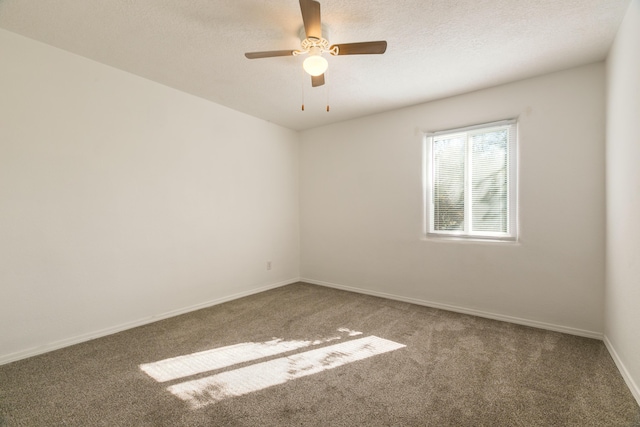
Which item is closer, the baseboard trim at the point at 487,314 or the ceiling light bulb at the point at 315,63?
the ceiling light bulb at the point at 315,63

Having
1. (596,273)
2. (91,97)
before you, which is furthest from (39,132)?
(596,273)

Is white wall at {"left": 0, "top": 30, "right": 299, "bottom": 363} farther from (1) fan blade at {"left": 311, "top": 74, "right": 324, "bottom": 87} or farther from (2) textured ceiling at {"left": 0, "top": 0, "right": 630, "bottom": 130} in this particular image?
(1) fan blade at {"left": 311, "top": 74, "right": 324, "bottom": 87}

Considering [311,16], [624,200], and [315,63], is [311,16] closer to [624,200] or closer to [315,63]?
[315,63]

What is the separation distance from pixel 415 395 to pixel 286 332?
1361 mm

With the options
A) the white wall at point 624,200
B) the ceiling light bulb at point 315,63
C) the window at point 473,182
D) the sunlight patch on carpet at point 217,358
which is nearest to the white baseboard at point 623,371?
the white wall at point 624,200

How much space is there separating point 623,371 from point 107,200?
443 centimetres

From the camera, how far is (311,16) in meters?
1.77

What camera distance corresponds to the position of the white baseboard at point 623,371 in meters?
1.76

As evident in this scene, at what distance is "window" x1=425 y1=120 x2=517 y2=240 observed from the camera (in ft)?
10.2

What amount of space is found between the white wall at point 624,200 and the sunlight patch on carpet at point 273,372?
61.1 inches

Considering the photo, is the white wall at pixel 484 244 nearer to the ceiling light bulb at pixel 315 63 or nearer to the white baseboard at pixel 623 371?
the white baseboard at pixel 623 371

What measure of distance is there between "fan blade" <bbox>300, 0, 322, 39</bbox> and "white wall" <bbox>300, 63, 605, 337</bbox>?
7.14 feet

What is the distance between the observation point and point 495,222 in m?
3.19

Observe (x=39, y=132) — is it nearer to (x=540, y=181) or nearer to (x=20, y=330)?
(x=20, y=330)
